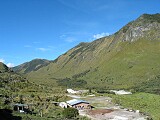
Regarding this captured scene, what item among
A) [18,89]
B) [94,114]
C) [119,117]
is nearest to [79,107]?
[94,114]

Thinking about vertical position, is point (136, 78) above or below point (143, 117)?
above

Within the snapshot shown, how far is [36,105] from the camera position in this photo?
299 feet

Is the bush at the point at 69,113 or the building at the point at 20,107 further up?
the building at the point at 20,107

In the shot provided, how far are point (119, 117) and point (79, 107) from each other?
20824mm

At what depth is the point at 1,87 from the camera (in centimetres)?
12056

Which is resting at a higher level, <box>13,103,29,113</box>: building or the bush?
<box>13,103,29,113</box>: building

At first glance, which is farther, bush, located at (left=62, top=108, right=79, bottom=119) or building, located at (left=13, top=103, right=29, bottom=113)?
building, located at (left=13, top=103, right=29, bottom=113)

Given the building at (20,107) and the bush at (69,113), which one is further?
the building at (20,107)

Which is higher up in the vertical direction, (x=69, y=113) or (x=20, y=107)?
(x=20, y=107)

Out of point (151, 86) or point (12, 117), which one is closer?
point (12, 117)

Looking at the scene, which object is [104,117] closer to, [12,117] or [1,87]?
[12,117]

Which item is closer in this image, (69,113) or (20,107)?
(69,113)

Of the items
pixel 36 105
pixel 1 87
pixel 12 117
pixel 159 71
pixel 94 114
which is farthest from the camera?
pixel 159 71

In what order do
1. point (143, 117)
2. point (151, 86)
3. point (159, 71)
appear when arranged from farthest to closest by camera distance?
point (159, 71), point (151, 86), point (143, 117)
